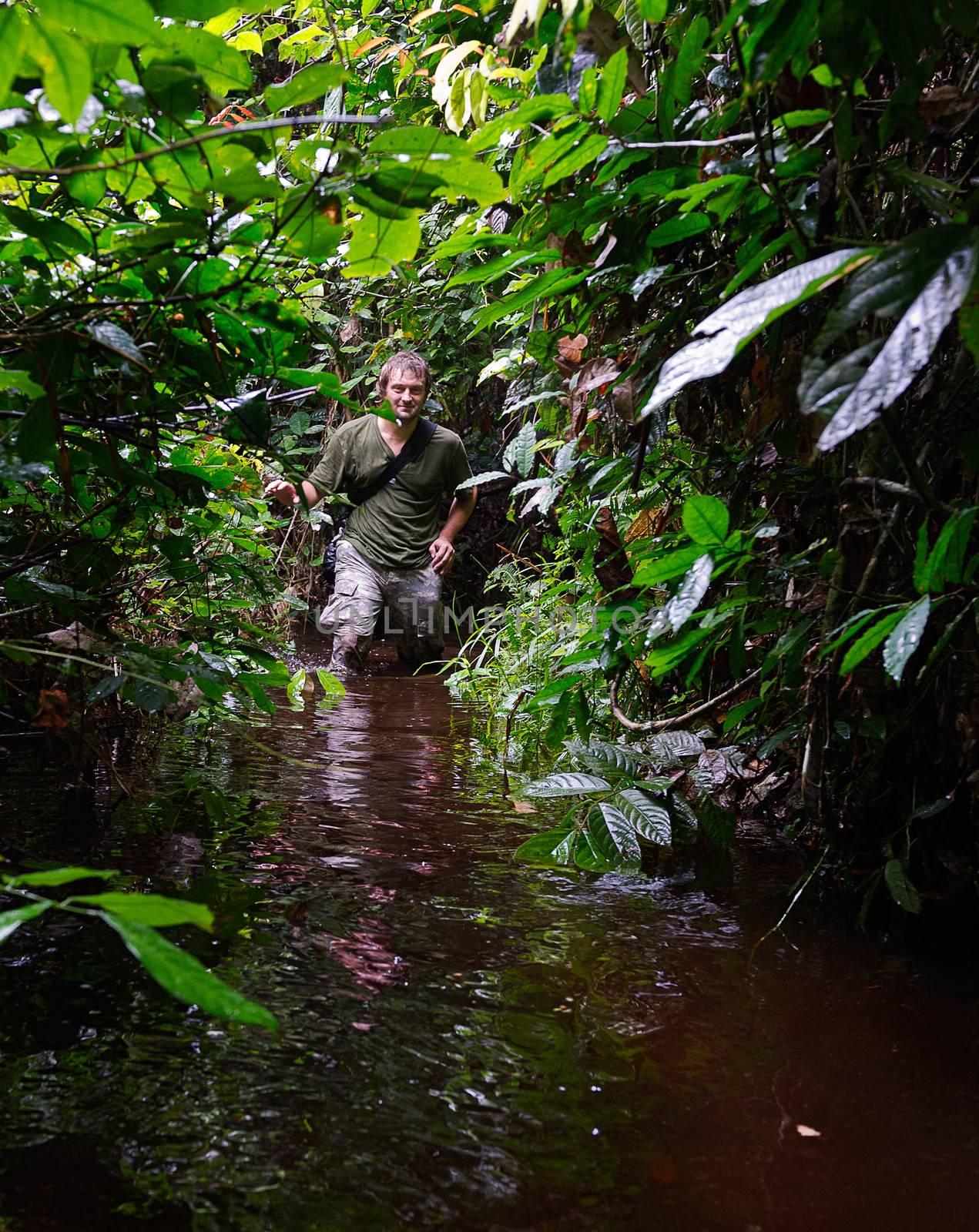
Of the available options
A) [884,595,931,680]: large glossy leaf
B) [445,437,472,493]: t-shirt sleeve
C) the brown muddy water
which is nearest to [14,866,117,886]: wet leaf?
the brown muddy water

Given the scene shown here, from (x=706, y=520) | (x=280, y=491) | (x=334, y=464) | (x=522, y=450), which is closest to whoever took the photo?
(x=706, y=520)

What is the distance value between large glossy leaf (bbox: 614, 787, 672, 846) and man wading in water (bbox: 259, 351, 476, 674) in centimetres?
429

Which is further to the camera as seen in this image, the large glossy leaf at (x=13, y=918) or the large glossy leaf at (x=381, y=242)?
the large glossy leaf at (x=381, y=242)

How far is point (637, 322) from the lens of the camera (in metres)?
1.94

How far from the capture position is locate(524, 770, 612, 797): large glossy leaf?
1771 millimetres

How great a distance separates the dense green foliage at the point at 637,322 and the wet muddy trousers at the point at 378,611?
3569 mm

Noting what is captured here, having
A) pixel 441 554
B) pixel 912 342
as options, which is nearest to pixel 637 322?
pixel 912 342

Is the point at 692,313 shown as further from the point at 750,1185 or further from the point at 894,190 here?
the point at 750,1185

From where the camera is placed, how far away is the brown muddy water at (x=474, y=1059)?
1033 millimetres

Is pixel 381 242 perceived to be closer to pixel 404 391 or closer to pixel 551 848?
pixel 551 848

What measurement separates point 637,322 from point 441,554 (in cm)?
423

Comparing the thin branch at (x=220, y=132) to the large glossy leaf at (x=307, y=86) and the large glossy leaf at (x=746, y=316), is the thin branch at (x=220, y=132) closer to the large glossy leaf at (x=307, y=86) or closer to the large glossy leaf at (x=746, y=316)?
the large glossy leaf at (x=307, y=86)

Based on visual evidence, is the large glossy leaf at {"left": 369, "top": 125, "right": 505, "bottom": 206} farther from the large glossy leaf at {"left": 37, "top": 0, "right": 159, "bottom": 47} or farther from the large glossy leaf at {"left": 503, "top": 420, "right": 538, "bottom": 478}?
the large glossy leaf at {"left": 503, "top": 420, "right": 538, "bottom": 478}

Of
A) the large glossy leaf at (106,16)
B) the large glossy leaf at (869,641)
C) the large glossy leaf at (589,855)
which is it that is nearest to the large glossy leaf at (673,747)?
the large glossy leaf at (589,855)
